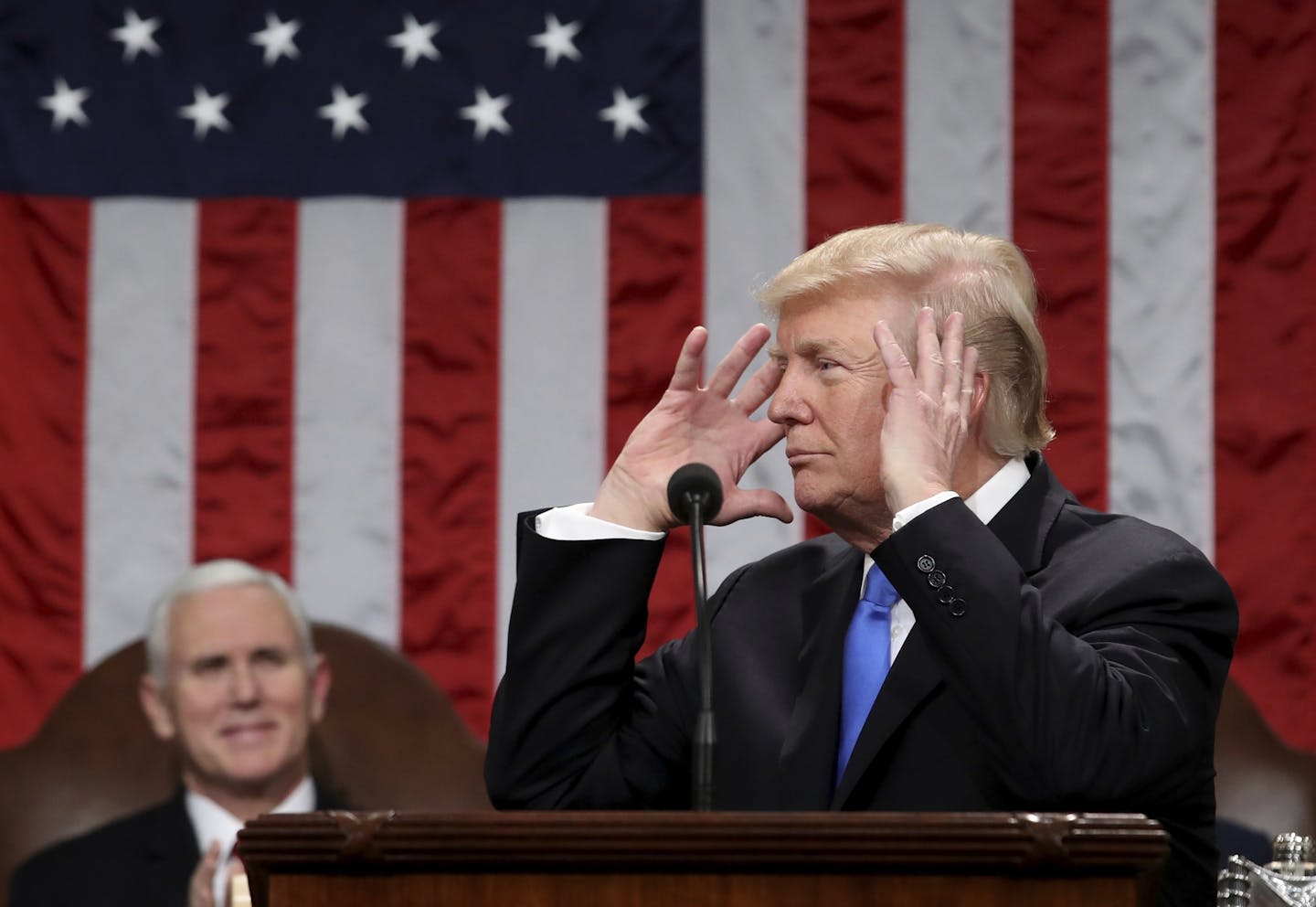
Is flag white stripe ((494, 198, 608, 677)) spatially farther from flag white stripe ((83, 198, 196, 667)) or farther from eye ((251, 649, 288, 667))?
flag white stripe ((83, 198, 196, 667))

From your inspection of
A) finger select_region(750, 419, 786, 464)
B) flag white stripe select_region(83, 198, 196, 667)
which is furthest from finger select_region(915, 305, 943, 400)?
flag white stripe select_region(83, 198, 196, 667)

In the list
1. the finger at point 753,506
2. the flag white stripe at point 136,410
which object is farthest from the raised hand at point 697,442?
the flag white stripe at point 136,410

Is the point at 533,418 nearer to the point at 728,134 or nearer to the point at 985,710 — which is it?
the point at 728,134

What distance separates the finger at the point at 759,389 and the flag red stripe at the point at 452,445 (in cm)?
173

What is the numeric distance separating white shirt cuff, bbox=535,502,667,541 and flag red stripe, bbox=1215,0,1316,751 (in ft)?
6.82

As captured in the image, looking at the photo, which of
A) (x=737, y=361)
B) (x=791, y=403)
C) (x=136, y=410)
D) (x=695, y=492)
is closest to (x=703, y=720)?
(x=695, y=492)

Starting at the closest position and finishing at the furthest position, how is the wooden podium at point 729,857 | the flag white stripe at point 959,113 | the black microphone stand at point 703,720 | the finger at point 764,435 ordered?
1. the wooden podium at point 729,857
2. the black microphone stand at point 703,720
3. the finger at point 764,435
4. the flag white stripe at point 959,113

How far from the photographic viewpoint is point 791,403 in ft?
7.11

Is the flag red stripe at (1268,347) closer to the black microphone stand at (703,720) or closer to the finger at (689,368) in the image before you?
the finger at (689,368)

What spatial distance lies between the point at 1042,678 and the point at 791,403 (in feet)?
1.74

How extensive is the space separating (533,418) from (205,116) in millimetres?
1002

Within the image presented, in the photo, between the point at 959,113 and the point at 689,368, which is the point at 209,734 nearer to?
the point at 689,368

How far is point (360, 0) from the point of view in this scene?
161 inches

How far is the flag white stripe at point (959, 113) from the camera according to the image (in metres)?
3.94
